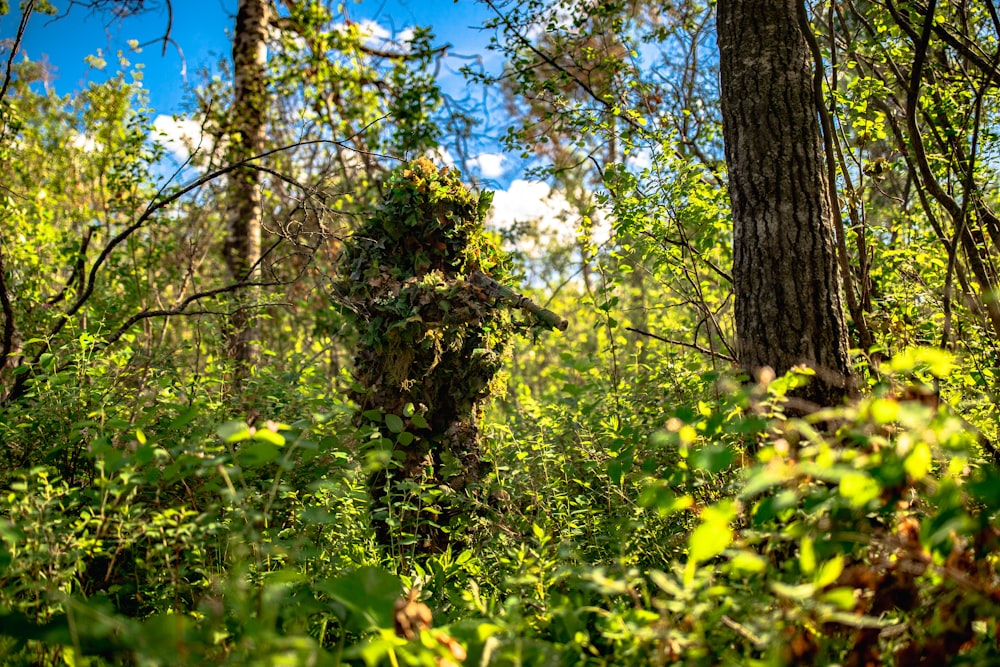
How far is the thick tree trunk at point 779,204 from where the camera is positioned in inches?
93.3

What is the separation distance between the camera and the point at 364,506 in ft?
9.57

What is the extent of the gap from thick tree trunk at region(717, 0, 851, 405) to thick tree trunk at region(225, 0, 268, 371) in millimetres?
5003

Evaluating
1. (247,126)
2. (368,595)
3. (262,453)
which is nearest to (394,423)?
(262,453)

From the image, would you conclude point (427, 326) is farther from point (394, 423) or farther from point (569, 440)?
point (569, 440)

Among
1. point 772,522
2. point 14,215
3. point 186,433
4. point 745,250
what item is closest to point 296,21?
point 14,215

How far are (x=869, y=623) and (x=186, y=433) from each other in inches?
107

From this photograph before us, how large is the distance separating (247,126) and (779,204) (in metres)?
5.93

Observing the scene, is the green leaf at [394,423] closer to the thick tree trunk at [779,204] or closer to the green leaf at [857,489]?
the thick tree trunk at [779,204]

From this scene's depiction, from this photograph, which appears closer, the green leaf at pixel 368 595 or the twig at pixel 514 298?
the green leaf at pixel 368 595

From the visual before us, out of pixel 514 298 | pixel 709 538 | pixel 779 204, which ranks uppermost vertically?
pixel 779 204

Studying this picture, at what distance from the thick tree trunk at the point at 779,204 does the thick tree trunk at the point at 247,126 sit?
5.00 meters

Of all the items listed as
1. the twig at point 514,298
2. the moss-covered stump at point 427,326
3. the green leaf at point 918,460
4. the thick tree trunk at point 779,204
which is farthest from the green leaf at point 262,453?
the twig at point 514,298

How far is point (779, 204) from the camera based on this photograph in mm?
2463

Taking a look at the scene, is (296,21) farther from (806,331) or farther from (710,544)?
(710,544)
